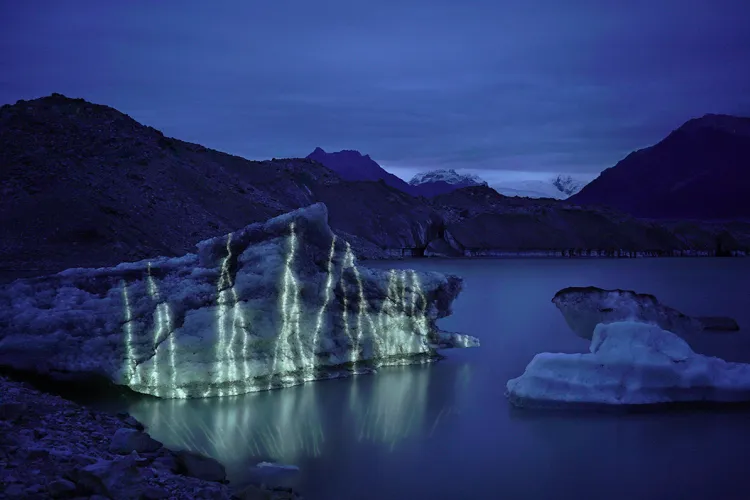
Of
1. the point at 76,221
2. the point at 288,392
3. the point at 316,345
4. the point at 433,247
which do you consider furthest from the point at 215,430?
the point at 433,247

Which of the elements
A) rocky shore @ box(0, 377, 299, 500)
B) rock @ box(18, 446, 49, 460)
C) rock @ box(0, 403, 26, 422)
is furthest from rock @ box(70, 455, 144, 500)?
rock @ box(0, 403, 26, 422)

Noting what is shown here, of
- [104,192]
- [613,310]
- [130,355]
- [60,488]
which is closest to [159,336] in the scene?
[130,355]

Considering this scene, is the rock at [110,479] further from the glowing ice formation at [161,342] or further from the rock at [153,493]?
the glowing ice formation at [161,342]

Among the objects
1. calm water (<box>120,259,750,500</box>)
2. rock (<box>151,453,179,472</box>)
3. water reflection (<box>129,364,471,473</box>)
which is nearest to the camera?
rock (<box>151,453,179,472</box>)

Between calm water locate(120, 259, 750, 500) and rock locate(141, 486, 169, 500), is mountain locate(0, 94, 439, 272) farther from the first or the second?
rock locate(141, 486, 169, 500)

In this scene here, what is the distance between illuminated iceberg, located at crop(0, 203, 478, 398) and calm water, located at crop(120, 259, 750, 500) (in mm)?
330

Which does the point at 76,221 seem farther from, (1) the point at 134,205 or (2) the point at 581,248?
(2) the point at 581,248

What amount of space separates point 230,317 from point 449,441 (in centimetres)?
282

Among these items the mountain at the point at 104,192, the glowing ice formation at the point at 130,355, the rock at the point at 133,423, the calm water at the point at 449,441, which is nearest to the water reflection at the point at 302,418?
the calm water at the point at 449,441

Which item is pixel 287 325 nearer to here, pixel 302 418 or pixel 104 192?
pixel 302 418

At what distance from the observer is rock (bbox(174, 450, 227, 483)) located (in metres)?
4.53

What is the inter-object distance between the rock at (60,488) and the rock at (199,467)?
119 centimetres

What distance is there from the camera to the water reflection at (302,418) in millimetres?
5566

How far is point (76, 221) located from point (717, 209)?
427 ft
